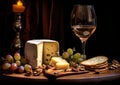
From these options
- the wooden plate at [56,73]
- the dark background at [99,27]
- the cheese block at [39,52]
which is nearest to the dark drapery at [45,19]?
the dark background at [99,27]

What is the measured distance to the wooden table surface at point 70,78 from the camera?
3.59 feet

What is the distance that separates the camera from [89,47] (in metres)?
1.81

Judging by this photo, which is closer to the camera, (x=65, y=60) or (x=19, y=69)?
(x=19, y=69)

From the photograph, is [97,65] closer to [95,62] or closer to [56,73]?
[95,62]

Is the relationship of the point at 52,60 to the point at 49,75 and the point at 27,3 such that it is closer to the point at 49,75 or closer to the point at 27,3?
the point at 49,75

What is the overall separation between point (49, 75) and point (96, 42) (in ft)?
2.45

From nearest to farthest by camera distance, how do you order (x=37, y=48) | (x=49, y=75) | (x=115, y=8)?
1. (x=49, y=75)
2. (x=37, y=48)
3. (x=115, y=8)

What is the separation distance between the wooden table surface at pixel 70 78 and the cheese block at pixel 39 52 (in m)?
0.13

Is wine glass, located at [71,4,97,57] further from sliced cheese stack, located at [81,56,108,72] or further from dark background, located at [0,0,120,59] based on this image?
dark background, located at [0,0,120,59]

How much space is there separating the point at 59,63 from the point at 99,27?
627mm

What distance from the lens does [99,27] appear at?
5.79 feet

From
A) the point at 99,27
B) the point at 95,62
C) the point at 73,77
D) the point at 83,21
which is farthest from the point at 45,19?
the point at 73,77

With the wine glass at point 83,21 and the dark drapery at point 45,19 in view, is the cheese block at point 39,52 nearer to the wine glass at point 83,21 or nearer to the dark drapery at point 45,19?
the wine glass at point 83,21

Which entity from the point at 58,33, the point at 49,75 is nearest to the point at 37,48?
the point at 49,75
